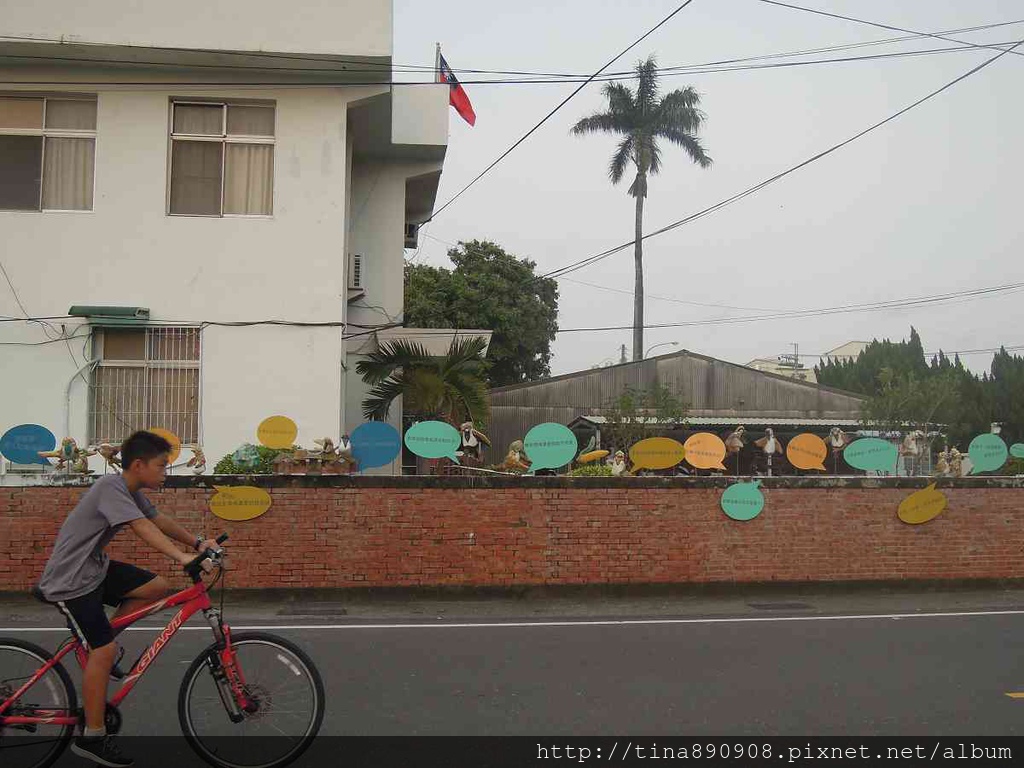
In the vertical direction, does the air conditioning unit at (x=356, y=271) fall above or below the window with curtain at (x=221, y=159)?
below

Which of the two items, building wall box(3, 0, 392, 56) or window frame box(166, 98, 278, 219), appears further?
window frame box(166, 98, 278, 219)

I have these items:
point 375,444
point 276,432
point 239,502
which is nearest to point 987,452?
point 375,444

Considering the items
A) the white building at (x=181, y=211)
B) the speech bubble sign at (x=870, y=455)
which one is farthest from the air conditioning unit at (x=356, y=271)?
the speech bubble sign at (x=870, y=455)

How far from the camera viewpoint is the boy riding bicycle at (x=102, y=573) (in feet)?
16.4

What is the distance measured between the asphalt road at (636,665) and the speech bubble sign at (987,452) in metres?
2.57

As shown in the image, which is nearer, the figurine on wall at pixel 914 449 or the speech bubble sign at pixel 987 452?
the speech bubble sign at pixel 987 452

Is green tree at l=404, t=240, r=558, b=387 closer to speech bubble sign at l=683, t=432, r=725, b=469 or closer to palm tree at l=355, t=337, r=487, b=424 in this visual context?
palm tree at l=355, t=337, r=487, b=424

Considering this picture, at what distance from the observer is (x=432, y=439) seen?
1247 centimetres

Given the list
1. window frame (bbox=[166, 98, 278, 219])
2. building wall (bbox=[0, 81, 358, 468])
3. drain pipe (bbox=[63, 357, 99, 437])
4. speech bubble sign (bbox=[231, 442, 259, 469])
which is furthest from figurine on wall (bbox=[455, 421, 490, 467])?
drain pipe (bbox=[63, 357, 99, 437])

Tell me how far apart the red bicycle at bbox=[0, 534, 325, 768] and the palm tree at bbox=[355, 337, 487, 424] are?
32.9 ft

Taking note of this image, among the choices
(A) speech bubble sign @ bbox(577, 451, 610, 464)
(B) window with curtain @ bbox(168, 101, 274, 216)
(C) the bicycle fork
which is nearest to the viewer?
(C) the bicycle fork

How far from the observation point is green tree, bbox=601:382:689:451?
959 inches

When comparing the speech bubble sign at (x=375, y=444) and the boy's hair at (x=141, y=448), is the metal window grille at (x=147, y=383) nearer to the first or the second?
the speech bubble sign at (x=375, y=444)

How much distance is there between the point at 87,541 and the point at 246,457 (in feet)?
25.4
